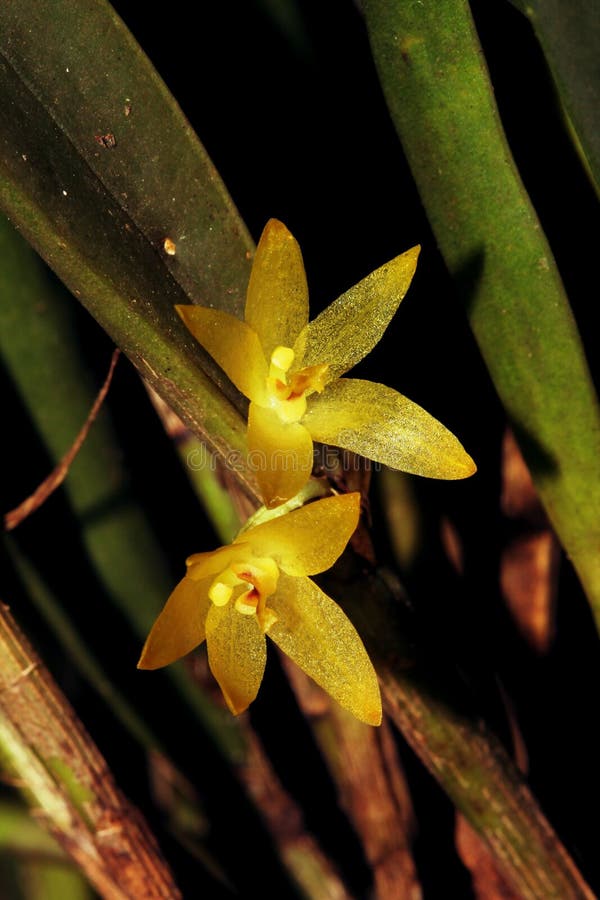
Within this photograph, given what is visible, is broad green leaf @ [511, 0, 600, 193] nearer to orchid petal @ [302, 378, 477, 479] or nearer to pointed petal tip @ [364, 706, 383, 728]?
orchid petal @ [302, 378, 477, 479]

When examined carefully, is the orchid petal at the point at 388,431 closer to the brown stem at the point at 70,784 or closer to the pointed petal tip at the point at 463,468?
the pointed petal tip at the point at 463,468

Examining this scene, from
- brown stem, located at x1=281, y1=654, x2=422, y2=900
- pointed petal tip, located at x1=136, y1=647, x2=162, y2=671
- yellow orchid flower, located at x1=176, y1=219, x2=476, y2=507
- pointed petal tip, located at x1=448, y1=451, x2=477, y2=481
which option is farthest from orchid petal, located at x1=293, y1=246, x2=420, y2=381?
brown stem, located at x1=281, y1=654, x2=422, y2=900

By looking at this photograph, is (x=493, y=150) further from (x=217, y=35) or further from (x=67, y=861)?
(x=67, y=861)

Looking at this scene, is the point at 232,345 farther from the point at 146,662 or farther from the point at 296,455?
the point at 146,662

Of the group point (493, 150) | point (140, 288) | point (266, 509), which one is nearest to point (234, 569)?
point (266, 509)

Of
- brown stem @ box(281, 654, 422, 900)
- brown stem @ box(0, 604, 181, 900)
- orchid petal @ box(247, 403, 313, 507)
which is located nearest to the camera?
orchid petal @ box(247, 403, 313, 507)

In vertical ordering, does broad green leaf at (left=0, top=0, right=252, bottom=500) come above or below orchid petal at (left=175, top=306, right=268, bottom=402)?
above
